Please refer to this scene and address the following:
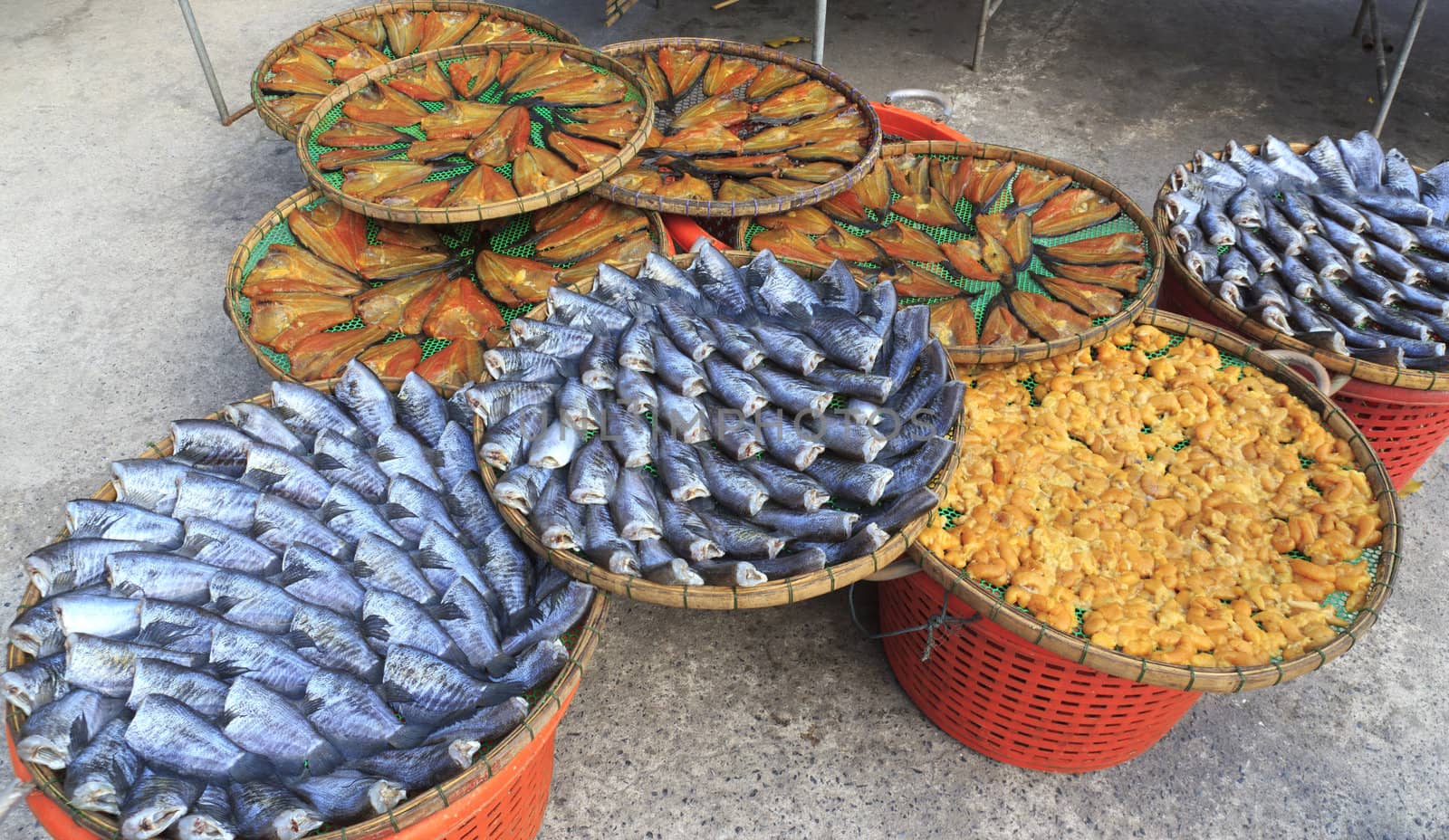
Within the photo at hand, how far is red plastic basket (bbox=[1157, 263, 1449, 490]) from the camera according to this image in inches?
121

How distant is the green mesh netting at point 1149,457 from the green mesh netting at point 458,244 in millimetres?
1578

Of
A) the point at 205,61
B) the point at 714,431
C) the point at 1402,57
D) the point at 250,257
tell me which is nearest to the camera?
the point at 714,431

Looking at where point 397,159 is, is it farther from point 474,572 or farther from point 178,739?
point 178,739

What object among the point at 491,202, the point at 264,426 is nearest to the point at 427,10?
the point at 491,202

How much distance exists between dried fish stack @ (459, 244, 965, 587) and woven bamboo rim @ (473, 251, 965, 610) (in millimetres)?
27

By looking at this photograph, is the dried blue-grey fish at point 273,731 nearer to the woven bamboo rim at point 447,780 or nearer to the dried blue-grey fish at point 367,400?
the woven bamboo rim at point 447,780

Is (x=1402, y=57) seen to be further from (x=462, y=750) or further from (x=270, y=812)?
(x=270, y=812)

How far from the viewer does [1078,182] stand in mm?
3949

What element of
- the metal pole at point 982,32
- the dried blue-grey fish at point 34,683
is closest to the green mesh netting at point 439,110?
the dried blue-grey fish at point 34,683

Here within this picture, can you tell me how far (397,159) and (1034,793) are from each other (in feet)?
10.9

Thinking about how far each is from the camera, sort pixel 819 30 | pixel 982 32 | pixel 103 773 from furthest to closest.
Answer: pixel 982 32
pixel 819 30
pixel 103 773

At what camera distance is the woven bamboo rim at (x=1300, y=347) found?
117 inches

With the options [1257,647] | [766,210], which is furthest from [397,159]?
[1257,647]

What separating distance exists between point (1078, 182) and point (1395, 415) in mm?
1515
